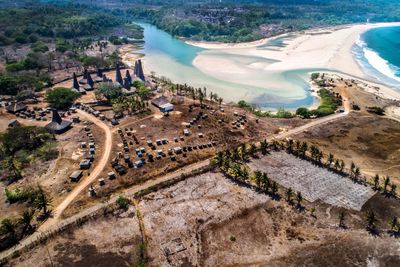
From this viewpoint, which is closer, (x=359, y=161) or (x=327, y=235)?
(x=327, y=235)

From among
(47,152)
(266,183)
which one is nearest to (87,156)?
(47,152)

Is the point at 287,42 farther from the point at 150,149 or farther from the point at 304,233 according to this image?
the point at 304,233

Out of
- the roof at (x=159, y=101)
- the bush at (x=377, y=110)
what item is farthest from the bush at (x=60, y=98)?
the bush at (x=377, y=110)

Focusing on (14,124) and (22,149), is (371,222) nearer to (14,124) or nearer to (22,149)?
(22,149)

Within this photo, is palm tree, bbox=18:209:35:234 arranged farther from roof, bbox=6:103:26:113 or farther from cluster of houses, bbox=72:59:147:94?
cluster of houses, bbox=72:59:147:94

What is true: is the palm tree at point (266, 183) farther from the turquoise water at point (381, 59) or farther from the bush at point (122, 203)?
the turquoise water at point (381, 59)

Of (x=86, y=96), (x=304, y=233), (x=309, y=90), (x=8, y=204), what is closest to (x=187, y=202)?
(x=304, y=233)
